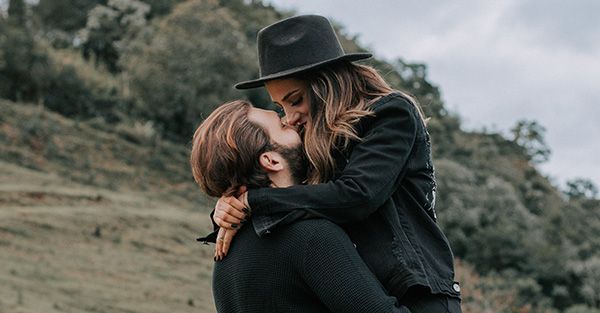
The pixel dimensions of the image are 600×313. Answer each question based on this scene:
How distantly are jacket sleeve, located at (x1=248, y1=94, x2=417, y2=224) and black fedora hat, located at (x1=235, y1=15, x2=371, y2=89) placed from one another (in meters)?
0.24

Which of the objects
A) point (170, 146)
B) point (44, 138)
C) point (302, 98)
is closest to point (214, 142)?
point (302, 98)

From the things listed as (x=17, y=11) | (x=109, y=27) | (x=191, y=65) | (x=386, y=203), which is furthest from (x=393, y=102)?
(x=109, y=27)

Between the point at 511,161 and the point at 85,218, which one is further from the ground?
the point at 511,161

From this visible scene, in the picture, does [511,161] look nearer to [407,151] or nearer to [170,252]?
[170,252]

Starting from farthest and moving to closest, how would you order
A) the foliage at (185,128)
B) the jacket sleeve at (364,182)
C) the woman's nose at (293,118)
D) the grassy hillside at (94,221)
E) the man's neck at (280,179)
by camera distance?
1. the foliage at (185,128)
2. the grassy hillside at (94,221)
3. the woman's nose at (293,118)
4. the man's neck at (280,179)
5. the jacket sleeve at (364,182)

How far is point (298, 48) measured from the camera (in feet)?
8.23

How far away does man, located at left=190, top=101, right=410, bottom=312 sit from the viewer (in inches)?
79.5

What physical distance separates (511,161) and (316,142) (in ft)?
140

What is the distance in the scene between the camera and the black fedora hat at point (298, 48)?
248cm

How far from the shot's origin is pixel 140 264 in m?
16.2

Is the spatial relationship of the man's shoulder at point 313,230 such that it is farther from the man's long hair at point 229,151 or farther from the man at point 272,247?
the man's long hair at point 229,151

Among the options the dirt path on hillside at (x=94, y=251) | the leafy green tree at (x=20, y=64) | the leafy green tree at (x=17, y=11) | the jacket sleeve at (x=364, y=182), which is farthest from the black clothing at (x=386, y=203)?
the leafy green tree at (x=17, y=11)

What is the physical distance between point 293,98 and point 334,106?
16 cm

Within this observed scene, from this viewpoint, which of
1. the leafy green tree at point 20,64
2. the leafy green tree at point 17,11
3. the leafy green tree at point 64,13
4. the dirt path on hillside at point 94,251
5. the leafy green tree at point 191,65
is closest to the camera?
the dirt path on hillside at point 94,251
